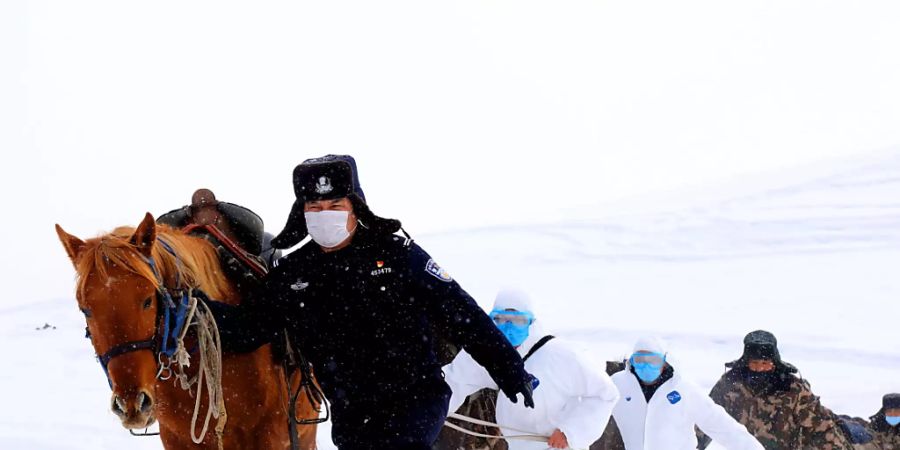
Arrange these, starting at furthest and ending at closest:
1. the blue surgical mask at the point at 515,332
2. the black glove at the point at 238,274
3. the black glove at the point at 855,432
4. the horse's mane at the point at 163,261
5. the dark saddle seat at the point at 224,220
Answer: the black glove at the point at 855,432, the blue surgical mask at the point at 515,332, the dark saddle seat at the point at 224,220, the black glove at the point at 238,274, the horse's mane at the point at 163,261

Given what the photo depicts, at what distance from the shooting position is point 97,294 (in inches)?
115

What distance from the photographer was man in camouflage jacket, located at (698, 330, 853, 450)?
6598mm

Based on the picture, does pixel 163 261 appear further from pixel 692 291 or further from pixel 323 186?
pixel 692 291

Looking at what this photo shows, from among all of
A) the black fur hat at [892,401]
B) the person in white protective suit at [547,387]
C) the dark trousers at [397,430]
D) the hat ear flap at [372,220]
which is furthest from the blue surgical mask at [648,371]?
the hat ear flap at [372,220]

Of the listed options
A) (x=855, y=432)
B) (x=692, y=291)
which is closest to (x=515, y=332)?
(x=855, y=432)

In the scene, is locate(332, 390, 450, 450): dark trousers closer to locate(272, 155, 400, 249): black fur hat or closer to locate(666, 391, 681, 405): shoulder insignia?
locate(272, 155, 400, 249): black fur hat

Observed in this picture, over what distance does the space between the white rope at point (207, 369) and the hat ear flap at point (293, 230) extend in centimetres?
38

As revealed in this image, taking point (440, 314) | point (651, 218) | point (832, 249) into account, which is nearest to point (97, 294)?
point (440, 314)

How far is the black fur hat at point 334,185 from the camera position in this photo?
318cm

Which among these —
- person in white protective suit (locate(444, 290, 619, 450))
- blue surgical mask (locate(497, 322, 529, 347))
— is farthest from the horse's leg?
blue surgical mask (locate(497, 322, 529, 347))

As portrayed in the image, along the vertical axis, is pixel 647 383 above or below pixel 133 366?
below

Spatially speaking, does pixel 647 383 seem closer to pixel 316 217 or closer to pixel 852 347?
pixel 316 217

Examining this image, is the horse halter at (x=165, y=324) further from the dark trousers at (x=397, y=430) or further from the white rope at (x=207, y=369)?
the dark trousers at (x=397, y=430)

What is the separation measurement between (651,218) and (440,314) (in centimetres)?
3161
